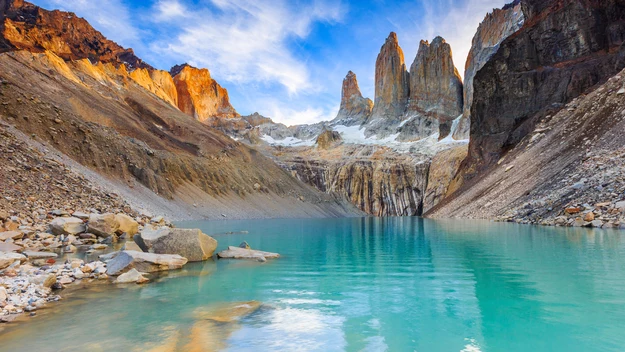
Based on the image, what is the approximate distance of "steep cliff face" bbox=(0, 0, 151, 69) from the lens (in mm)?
78381

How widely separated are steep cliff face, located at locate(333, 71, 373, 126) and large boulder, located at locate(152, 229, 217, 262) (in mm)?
157363

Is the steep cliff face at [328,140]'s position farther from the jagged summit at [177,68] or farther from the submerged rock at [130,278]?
the submerged rock at [130,278]

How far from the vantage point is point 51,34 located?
89.2m

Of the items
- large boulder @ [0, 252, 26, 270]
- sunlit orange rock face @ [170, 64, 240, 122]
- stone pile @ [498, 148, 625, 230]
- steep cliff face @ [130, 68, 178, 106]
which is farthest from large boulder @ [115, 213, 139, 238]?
sunlit orange rock face @ [170, 64, 240, 122]

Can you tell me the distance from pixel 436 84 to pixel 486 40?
84.4 feet

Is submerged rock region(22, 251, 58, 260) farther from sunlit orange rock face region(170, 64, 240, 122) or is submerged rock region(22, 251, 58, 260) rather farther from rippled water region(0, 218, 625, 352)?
sunlit orange rock face region(170, 64, 240, 122)

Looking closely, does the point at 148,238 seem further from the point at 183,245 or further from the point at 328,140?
the point at 328,140

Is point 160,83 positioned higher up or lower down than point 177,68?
lower down

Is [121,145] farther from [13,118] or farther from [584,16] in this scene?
[584,16]

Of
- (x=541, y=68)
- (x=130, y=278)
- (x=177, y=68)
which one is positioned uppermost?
(x=177, y=68)

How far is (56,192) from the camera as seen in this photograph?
2658cm

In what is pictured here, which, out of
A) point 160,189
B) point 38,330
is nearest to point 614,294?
point 38,330

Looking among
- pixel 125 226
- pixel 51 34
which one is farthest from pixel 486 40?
pixel 125 226

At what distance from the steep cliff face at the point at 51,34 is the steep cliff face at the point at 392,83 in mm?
92774
